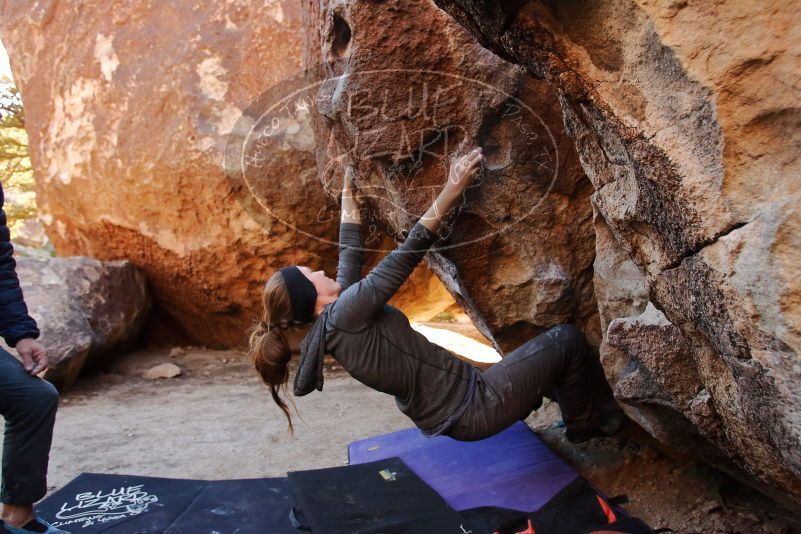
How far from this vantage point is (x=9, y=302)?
2352 mm

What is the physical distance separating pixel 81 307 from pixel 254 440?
2088 mm

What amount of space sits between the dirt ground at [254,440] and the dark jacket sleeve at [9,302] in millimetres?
1144

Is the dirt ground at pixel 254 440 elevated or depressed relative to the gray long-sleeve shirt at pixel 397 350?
depressed

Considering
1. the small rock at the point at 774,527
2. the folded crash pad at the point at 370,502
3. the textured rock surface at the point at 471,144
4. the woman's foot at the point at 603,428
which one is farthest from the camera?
the woman's foot at the point at 603,428

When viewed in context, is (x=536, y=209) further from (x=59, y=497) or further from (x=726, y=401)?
(x=59, y=497)

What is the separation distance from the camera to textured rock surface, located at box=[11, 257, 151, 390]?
4562mm

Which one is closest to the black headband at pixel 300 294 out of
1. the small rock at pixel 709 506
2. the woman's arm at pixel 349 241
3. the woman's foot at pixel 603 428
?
the woman's arm at pixel 349 241

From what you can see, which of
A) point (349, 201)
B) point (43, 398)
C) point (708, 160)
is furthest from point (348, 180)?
point (708, 160)

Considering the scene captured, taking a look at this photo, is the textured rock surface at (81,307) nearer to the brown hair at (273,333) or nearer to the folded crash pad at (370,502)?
the folded crash pad at (370,502)

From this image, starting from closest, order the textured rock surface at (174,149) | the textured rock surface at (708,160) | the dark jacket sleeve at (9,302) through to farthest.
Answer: the textured rock surface at (708,160) < the dark jacket sleeve at (9,302) < the textured rock surface at (174,149)

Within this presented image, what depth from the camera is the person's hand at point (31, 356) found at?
227 centimetres

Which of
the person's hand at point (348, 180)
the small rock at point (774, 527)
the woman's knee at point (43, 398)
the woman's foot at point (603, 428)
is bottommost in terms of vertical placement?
the small rock at point (774, 527)

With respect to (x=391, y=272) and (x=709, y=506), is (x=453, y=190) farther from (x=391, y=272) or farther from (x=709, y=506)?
(x=709, y=506)

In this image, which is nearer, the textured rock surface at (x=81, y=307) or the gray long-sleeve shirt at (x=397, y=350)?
the gray long-sleeve shirt at (x=397, y=350)
